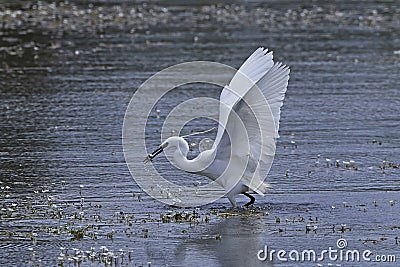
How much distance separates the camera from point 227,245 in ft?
28.6

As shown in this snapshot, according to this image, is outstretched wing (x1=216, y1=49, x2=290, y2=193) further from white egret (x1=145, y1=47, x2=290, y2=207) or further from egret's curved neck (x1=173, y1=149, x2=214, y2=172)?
egret's curved neck (x1=173, y1=149, x2=214, y2=172)

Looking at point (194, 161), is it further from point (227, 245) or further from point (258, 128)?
point (227, 245)

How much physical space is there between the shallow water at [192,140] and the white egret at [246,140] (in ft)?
1.07

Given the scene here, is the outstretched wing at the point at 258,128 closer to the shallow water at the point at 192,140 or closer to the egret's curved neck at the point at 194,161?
the egret's curved neck at the point at 194,161

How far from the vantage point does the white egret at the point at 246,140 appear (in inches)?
387

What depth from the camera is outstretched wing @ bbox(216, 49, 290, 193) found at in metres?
9.76

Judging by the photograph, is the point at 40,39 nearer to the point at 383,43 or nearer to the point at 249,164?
the point at 383,43

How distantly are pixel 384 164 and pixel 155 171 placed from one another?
8.39 feet

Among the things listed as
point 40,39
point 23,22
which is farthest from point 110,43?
point 23,22

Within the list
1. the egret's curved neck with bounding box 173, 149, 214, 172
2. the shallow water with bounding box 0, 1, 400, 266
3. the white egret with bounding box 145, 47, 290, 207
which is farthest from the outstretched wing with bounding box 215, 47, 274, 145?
the shallow water with bounding box 0, 1, 400, 266

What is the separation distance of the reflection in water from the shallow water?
0.05 feet

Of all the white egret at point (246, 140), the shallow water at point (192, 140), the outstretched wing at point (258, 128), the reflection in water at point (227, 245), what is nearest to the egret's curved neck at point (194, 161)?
the white egret at point (246, 140)

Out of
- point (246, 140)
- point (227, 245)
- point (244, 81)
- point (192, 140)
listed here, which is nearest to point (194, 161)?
point (246, 140)

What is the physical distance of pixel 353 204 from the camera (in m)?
10.0
